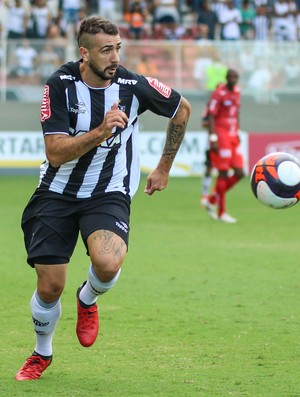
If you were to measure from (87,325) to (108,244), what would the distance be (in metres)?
0.68

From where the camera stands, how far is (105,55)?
19.4 feet

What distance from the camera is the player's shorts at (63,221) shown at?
5.95m

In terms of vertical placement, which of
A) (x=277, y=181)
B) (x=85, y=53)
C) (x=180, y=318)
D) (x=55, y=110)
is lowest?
(x=180, y=318)

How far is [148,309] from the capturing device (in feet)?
27.5

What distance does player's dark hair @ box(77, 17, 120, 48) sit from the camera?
5.92 metres

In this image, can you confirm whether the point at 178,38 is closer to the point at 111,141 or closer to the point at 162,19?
the point at 162,19

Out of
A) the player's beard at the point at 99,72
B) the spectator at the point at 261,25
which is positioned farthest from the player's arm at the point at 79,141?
the spectator at the point at 261,25

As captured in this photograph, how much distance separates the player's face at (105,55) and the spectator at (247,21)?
19.6m

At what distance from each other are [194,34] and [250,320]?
17.8 m

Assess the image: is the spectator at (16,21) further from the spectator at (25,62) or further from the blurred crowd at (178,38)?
the spectator at (25,62)

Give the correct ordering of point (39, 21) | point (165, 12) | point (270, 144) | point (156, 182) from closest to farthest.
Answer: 1. point (156, 182)
2. point (270, 144)
3. point (39, 21)
4. point (165, 12)

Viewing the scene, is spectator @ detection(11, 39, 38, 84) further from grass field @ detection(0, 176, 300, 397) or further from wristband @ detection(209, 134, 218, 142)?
wristband @ detection(209, 134, 218, 142)

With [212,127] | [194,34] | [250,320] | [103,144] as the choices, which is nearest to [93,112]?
[103,144]

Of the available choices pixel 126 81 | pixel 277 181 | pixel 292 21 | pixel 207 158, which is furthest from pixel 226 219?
pixel 292 21
